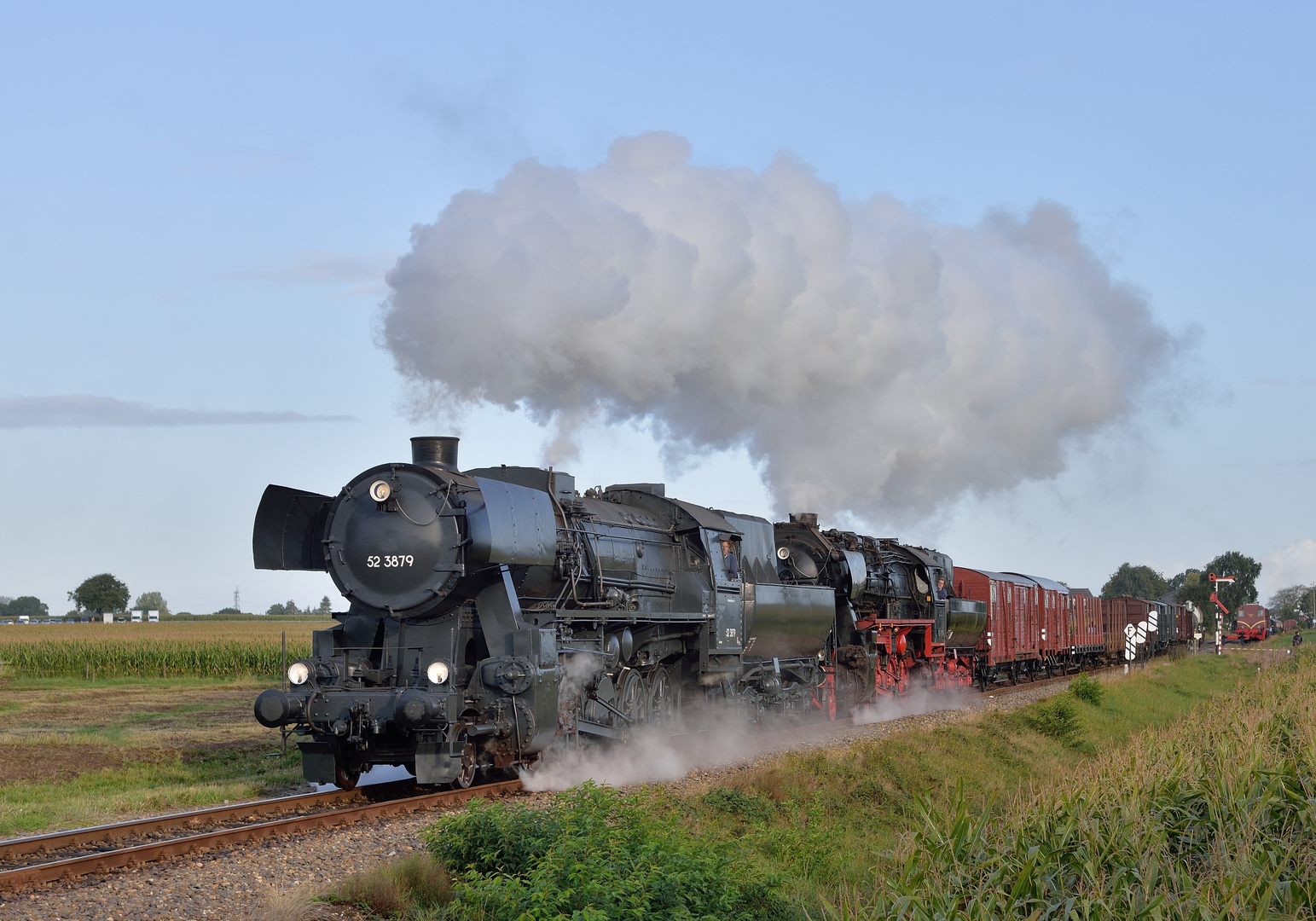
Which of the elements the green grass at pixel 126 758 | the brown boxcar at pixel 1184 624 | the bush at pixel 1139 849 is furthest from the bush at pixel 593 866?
the brown boxcar at pixel 1184 624

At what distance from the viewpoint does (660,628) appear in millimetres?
16469

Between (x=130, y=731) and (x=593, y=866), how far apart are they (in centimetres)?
1589

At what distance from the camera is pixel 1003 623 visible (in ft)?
108

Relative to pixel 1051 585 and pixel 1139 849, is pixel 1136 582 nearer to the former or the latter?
pixel 1051 585

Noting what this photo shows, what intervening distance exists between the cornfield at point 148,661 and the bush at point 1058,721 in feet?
78.6

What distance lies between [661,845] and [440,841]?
188 cm

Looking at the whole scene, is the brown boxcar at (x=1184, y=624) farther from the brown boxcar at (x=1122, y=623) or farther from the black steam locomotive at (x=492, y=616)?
the black steam locomotive at (x=492, y=616)

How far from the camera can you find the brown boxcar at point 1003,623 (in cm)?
3189

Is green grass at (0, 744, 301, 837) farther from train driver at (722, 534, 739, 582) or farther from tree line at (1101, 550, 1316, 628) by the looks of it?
tree line at (1101, 550, 1316, 628)

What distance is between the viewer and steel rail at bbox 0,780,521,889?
853 centimetres

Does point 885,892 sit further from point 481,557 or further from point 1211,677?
point 1211,677

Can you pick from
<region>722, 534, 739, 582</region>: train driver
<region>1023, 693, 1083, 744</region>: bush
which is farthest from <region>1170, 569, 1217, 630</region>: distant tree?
<region>722, 534, 739, 582</region>: train driver

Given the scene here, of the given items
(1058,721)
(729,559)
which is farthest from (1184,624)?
(729,559)

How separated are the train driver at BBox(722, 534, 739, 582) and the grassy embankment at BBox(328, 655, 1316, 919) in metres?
4.79
